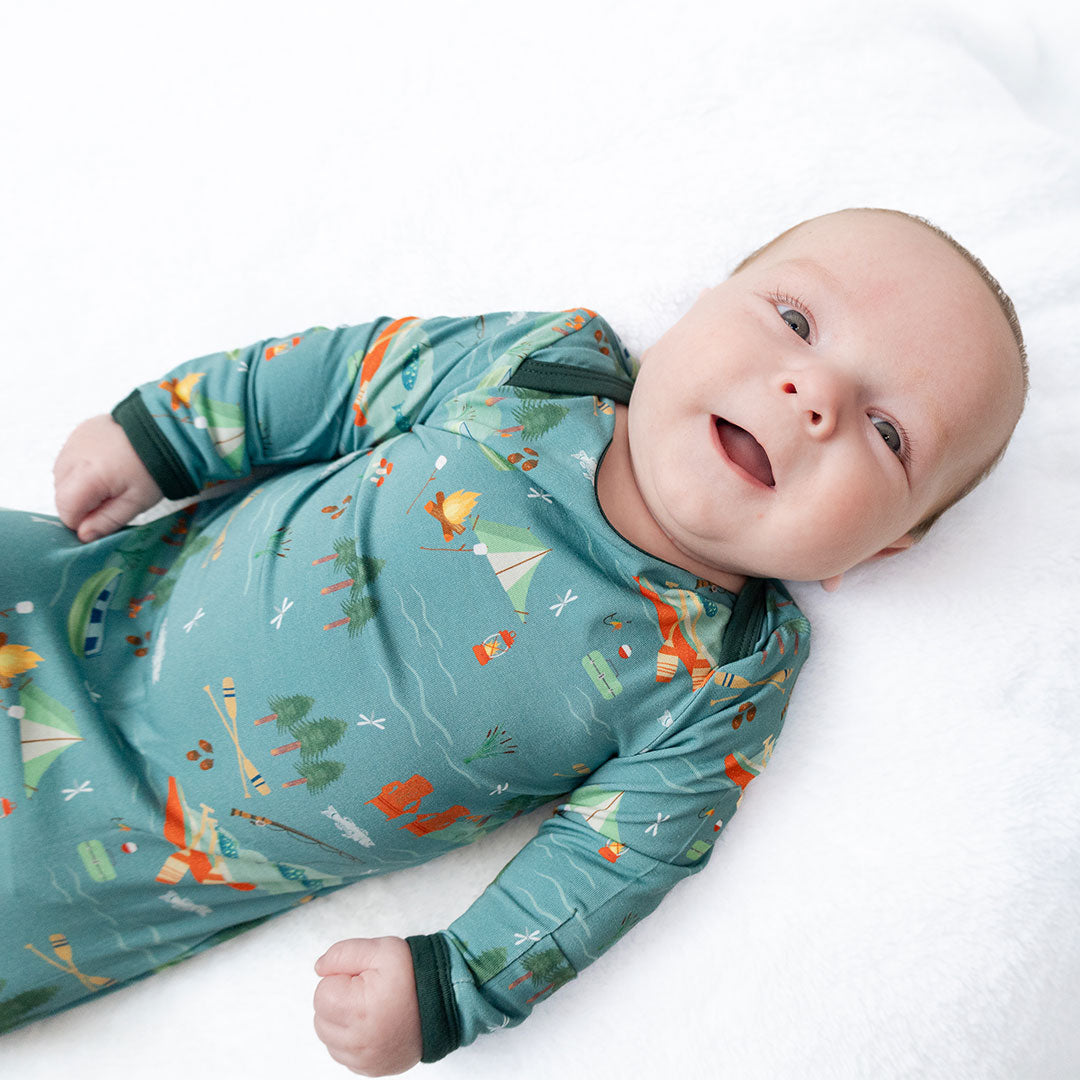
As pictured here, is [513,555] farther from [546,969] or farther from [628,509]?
[546,969]

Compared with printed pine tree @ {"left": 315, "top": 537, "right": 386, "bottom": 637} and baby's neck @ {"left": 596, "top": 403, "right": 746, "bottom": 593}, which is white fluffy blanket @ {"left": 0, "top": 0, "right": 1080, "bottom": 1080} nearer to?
baby's neck @ {"left": 596, "top": 403, "right": 746, "bottom": 593}

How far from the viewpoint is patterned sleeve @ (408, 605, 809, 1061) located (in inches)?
37.8

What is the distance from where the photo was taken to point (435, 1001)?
940mm

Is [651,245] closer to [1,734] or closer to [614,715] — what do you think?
[614,715]

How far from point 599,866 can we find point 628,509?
0.40 meters

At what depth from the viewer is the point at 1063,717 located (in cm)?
105

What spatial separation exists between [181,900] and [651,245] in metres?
1.02

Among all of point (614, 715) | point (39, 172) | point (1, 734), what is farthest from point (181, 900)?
point (39, 172)

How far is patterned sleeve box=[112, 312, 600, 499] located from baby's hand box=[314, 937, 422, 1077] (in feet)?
1.97

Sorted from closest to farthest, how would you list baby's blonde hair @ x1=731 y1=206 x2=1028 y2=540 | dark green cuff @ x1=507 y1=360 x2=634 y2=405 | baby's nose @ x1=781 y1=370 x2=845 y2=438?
baby's nose @ x1=781 y1=370 x2=845 y2=438, baby's blonde hair @ x1=731 y1=206 x2=1028 y2=540, dark green cuff @ x1=507 y1=360 x2=634 y2=405

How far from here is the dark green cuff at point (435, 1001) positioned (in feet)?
3.07

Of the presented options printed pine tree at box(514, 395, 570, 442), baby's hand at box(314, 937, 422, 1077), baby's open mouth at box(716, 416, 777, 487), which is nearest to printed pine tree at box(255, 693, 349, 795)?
baby's hand at box(314, 937, 422, 1077)

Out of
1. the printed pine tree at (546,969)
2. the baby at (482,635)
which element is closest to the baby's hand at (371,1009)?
the baby at (482,635)

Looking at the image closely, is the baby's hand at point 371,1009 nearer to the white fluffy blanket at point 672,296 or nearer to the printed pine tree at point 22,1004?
the white fluffy blanket at point 672,296
